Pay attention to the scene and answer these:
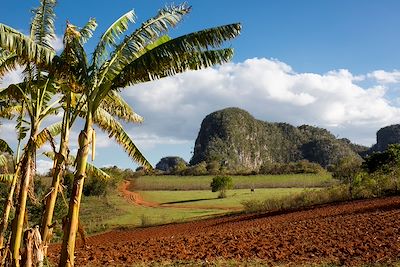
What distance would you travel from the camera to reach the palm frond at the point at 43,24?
34.8 feet

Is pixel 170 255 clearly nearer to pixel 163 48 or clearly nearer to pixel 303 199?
Result: pixel 163 48

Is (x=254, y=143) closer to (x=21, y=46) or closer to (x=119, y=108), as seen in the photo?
(x=119, y=108)

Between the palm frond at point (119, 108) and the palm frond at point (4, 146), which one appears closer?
the palm frond at point (119, 108)

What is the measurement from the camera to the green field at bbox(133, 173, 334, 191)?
6875 centimetres

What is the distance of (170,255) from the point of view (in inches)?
556

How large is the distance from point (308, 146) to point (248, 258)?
15808cm

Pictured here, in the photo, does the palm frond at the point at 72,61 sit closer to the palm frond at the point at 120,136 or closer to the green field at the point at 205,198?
the palm frond at the point at 120,136

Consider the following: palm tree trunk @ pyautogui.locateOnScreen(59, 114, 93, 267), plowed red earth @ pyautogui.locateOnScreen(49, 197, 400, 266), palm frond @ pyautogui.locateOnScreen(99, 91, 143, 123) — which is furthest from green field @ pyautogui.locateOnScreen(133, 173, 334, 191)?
palm tree trunk @ pyautogui.locateOnScreen(59, 114, 93, 267)

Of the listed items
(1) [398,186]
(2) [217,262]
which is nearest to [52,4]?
(2) [217,262]

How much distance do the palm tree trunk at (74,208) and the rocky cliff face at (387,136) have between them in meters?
156

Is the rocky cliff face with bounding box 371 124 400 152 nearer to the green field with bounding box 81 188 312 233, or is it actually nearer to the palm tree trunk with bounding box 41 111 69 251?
the green field with bounding box 81 188 312 233

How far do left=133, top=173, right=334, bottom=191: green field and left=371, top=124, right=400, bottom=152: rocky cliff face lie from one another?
288 ft

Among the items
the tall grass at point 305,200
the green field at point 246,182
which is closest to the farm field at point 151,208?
the tall grass at point 305,200

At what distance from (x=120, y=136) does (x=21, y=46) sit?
3.91 m
